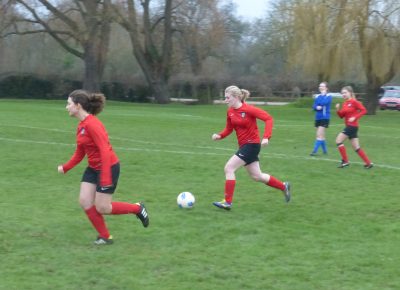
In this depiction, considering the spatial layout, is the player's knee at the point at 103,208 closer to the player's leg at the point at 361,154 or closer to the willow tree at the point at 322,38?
the player's leg at the point at 361,154

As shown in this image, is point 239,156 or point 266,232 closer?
point 266,232

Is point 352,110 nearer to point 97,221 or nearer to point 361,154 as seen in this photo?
point 361,154

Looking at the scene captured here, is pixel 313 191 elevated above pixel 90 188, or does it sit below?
below

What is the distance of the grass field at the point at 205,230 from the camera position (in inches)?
239

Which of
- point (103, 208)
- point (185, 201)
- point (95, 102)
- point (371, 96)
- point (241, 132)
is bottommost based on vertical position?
point (185, 201)

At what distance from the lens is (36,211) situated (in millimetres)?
8844

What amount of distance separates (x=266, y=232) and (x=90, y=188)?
214 centimetres

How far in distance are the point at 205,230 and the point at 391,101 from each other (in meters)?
42.8

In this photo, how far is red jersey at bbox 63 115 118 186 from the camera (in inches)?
269

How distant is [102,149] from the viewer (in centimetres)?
682

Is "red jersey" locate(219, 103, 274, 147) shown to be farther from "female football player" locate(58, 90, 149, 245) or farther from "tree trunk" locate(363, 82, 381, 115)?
"tree trunk" locate(363, 82, 381, 115)

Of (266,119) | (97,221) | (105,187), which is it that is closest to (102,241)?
(97,221)

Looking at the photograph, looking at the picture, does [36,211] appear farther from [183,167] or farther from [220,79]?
[220,79]

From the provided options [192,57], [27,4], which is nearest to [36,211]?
[27,4]
